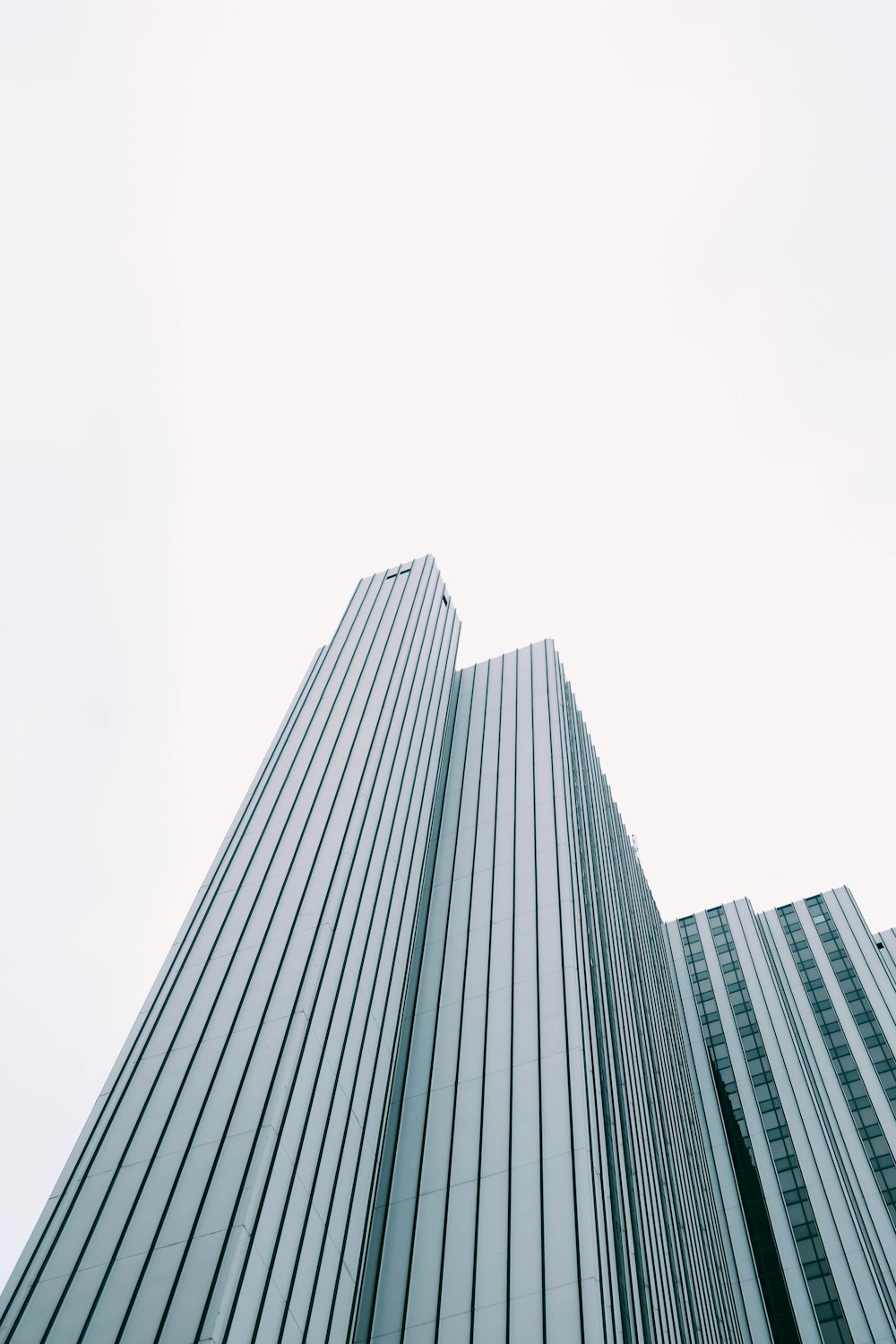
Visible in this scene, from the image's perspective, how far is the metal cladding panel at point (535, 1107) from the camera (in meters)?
29.0

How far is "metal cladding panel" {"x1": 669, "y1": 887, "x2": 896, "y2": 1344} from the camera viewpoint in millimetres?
57812

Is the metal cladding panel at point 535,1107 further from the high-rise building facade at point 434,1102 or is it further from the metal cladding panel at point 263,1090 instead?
the metal cladding panel at point 263,1090

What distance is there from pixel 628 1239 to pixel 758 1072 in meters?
46.8

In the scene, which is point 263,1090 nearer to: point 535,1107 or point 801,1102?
point 535,1107

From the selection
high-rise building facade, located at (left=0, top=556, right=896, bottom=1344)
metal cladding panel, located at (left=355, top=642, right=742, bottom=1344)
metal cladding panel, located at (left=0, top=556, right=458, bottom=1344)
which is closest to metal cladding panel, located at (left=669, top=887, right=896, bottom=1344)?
high-rise building facade, located at (left=0, top=556, right=896, bottom=1344)

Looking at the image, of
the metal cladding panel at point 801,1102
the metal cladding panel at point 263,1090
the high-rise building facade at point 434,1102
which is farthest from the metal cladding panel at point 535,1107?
the metal cladding panel at point 801,1102

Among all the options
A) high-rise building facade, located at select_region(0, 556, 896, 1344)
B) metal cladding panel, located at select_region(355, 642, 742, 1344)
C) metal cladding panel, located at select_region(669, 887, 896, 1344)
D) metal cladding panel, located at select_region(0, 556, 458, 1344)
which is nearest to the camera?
metal cladding panel, located at select_region(0, 556, 458, 1344)

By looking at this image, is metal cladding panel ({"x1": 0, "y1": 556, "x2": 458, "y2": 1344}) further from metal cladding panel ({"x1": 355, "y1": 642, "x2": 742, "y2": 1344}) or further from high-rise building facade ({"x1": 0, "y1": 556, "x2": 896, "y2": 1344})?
metal cladding panel ({"x1": 355, "y1": 642, "x2": 742, "y2": 1344})

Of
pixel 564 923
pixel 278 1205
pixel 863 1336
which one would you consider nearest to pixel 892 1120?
pixel 863 1336

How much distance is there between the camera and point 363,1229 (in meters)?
30.0

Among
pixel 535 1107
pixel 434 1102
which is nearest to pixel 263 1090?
pixel 434 1102

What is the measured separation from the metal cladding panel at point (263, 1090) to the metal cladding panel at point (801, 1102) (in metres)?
35.9

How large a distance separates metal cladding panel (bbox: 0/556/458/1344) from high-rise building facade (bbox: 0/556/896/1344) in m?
0.10

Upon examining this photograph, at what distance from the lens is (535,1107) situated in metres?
34.2
